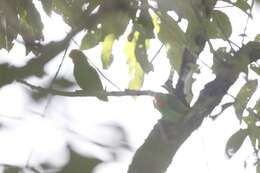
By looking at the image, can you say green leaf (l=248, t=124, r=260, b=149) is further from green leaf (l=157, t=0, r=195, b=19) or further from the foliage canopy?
green leaf (l=157, t=0, r=195, b=19)

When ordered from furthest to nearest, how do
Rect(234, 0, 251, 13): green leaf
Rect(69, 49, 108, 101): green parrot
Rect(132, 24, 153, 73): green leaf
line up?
Rect(132, 24, 153, 73): green leaf < Rect(234, 0, 251, 13): green leaf < Rect(69, 49, 108, 101): green parrot

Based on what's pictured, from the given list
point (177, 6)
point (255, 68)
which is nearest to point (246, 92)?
point (255, 68)

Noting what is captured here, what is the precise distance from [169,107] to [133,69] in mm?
375

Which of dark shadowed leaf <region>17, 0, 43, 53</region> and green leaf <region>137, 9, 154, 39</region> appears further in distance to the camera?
green leaf <region>137, 9, 154, 39</region>

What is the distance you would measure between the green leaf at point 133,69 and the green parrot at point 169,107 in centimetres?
30

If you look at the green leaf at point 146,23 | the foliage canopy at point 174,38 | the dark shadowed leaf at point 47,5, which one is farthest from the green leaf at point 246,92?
the dark shadowed leaf at point 47,5

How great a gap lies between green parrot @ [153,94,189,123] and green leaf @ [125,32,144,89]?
295 mm

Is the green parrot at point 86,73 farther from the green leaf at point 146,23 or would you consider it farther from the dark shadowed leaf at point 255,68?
the dark shadowed leaf at point 255,68

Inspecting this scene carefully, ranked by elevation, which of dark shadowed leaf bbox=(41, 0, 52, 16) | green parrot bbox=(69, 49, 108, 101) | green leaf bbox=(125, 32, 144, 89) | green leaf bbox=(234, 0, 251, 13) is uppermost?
green leaf bbox=(125, 32, 144, 89)

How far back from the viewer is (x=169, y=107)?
2.68ft

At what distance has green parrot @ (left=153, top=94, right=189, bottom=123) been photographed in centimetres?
80

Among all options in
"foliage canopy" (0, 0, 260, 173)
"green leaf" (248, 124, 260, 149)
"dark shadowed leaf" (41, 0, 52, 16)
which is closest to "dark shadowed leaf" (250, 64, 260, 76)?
"foliage canopy" (0, 0, 260, 173)

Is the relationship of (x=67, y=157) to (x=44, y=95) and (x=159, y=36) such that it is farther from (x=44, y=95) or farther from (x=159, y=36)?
(x=159, y=36)

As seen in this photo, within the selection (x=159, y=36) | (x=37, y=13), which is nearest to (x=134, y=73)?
(x=159, y=36)
